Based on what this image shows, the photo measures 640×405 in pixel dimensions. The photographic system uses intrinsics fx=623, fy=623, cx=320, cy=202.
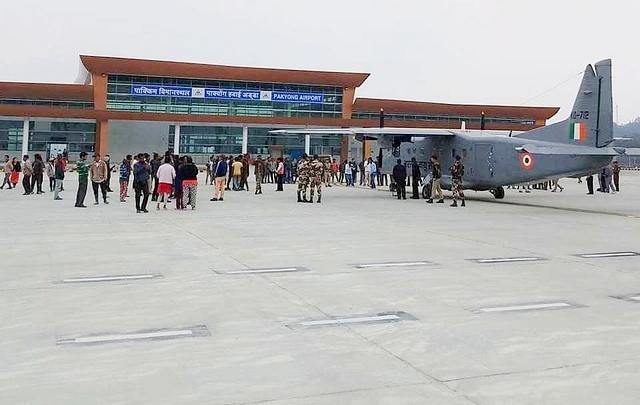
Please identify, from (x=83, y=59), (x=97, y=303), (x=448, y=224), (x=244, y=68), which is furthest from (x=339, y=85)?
(x=97, y=303)

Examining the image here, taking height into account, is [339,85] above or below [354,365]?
above

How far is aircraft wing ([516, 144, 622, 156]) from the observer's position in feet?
64.2

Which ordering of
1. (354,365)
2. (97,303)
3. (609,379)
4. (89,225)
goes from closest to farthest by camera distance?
(609,379) < (354,365) < (97,303) < (89,225)

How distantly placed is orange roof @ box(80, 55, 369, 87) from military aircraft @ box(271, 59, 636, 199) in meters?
37.9

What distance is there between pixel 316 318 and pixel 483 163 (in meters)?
18.3

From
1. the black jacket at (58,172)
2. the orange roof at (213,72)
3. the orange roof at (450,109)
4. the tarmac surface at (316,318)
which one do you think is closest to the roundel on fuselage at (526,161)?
the tarmac surface at (316,318)

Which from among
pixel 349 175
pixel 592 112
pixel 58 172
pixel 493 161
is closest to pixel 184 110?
pixel 349 175

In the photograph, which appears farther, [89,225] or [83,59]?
[83,59]

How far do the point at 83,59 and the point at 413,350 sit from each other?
2319 inches

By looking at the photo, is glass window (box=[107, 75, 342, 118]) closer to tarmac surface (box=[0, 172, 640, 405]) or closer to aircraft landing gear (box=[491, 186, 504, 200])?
aircraft landing gear (box=[491, 186, 504, 200])

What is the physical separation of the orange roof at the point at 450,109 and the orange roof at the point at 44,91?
2740cm

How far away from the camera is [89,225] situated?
1393 cm

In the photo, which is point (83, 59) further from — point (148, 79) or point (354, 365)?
point (354, 365)

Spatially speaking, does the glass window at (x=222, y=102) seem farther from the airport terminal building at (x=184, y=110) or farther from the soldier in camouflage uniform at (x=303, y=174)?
the soldier in camouflage uniform at (x=303, y=174)
